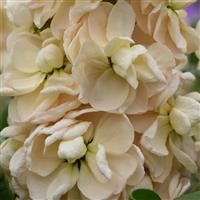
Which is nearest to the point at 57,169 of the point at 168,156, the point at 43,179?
the point at 43,179

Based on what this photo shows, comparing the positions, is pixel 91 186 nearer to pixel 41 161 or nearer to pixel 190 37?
pixel 41 161

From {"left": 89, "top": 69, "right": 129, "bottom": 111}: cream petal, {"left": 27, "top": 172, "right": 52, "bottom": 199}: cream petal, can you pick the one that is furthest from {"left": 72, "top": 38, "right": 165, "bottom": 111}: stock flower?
{"left": 27, "top": 172, "right": 52, "bottom": 199}: cream petal

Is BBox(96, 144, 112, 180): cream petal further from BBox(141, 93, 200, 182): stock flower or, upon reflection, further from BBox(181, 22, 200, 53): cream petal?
BBox(181, 22, 200, 53): cream petal

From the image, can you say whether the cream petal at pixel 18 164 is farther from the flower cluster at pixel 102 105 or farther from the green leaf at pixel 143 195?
the green leaf at pixel 143 195

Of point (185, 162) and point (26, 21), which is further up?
point (26, 21)

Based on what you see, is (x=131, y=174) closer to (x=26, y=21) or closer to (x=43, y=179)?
(x=43, y=179)

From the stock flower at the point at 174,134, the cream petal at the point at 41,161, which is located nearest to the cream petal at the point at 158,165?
the stock flower at the point at 174,134
